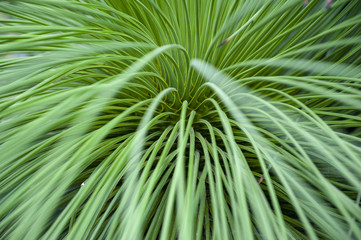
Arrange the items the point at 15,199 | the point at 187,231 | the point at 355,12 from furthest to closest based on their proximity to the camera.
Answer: the point at 355,12 < the point at 15,199 < the point at 187,231

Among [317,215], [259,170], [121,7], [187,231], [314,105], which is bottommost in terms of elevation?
[187,231]

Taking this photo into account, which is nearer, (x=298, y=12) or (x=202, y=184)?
(x=202, y=184)

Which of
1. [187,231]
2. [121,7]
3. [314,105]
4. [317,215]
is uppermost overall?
[121,7]

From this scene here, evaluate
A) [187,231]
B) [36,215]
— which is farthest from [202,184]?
[36,215]

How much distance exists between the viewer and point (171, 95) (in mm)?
518

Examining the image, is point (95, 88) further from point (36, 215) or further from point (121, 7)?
point (121, 7)

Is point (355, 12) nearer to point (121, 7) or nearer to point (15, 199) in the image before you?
point (121, 7)

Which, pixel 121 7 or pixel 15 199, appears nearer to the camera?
pixel 15 199

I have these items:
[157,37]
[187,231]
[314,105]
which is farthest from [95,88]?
[314,105]

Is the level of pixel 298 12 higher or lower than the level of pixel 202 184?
higher

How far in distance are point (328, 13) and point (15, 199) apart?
2.13 ft

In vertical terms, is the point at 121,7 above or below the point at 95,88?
above

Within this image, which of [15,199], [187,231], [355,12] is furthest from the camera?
[355,12]

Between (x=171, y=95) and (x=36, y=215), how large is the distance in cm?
31
